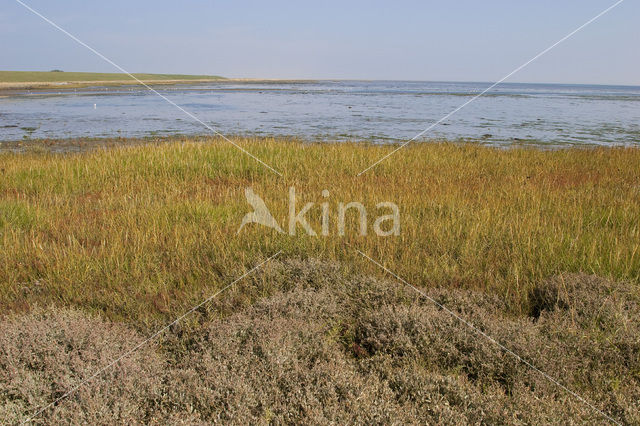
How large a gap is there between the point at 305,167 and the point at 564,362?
707 centimetres

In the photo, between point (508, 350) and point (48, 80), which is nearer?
point (508, 350)

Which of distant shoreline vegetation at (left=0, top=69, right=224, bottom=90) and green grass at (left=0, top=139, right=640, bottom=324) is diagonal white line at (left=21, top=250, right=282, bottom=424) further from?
distant shoreline vegetation at (left=0, top=69, right=224, bottom=90)

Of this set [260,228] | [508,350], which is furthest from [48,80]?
[508,350]

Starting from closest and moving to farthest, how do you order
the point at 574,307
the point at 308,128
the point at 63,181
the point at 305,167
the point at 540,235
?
1. the point at 574,307
2. the point at 540,235
3. the point at 63,181
4. the point at 305,167
5. the point at 308,128

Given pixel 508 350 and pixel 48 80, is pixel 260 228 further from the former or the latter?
pixel 48 80

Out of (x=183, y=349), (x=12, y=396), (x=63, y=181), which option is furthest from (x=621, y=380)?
(x=63, y=181)

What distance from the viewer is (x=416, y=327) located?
3453 millimetres

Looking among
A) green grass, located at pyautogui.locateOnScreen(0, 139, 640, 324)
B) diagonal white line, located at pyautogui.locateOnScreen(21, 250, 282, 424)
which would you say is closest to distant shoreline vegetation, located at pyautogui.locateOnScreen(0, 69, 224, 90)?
green grass, located at pyautogui.locateOnScreen(0, 139, 640, 324)

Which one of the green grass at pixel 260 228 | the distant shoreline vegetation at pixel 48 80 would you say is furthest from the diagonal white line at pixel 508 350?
the distant shoreline vegetation at pixel 48 80

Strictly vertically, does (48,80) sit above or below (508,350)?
above

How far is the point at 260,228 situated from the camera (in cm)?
558

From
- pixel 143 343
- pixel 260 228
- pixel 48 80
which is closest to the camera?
pixel 143 343

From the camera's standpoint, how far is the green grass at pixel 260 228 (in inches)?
171

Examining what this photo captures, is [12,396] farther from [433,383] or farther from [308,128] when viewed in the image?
[308,128]
